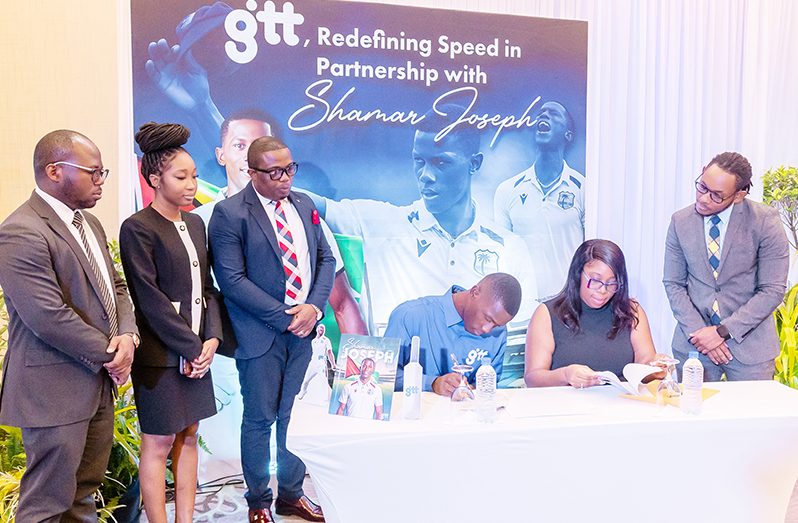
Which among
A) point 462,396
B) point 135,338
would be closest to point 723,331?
point 462,396

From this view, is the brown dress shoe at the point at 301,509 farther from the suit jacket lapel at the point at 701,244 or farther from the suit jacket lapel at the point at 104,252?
the suit jacket lapel at the point at 701,244

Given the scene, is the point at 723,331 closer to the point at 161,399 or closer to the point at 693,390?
the point at 693,390

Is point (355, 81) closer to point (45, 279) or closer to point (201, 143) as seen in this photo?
point (201, 143)

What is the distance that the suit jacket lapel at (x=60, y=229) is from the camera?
88.0 inches

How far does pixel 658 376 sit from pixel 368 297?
1.67 meters

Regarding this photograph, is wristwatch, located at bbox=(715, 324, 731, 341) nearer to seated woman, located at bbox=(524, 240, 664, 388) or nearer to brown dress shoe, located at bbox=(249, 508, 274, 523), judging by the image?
seated woman, located at bbox=(524, 240, 664, 388)

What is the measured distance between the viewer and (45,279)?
2.17m

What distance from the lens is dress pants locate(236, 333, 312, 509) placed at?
297 cm

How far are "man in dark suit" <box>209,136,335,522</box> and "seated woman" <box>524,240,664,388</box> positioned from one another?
92 cm

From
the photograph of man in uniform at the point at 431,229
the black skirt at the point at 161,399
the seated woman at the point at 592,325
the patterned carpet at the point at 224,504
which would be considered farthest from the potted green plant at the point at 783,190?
the black skirt at the point at 161,399

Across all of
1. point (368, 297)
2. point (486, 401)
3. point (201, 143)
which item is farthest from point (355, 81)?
point (486, 401)

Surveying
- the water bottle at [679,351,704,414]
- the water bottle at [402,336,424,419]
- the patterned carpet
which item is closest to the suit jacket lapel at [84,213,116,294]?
the water bottle at [402,336,424,419]

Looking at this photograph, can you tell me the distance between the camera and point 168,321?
8.36ft

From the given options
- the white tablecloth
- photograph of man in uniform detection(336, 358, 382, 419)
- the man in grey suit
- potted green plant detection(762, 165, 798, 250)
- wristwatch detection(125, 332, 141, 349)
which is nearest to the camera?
the white tablecloth
